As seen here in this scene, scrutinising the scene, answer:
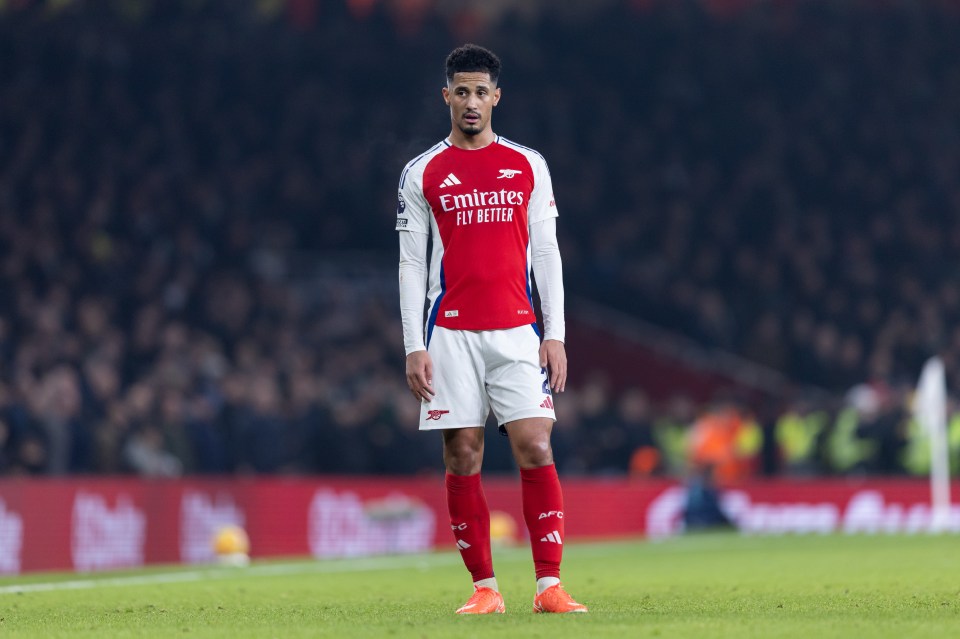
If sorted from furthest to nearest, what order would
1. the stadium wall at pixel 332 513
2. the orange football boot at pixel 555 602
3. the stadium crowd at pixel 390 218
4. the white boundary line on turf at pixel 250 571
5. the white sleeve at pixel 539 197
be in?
the stadium crowd at pixel 390 218 → the stadium wall at pixel 332 513 → the white boundary line on turf at pixel 250 571 → the white sleeve at pixel 539 197 → the orange football boot at pixel 555 602

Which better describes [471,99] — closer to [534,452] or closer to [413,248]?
[413,248]

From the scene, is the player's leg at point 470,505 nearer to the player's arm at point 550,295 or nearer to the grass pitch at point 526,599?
the grass pitch at point 526,599

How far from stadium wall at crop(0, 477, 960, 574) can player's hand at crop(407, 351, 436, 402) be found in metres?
8.00

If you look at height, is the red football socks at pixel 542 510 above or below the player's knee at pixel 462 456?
below

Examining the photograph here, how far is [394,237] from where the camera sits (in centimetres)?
2464

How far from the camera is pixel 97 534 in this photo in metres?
14.3

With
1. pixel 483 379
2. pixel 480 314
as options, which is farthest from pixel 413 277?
pixel 483 379

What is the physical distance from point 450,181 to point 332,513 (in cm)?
1021

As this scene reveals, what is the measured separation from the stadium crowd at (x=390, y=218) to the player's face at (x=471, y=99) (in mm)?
8834

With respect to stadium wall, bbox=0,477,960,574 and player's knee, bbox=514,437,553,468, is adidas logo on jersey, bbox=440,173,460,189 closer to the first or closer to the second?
Answer: player's knee, bbox=514,437,553,468

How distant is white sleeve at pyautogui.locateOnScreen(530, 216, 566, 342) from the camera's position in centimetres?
650

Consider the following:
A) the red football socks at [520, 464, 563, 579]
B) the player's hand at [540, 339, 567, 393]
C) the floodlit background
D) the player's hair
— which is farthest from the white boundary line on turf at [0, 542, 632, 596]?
the player's hair

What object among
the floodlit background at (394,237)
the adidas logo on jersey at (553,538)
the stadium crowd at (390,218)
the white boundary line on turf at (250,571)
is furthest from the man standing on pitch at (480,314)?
the stadium crowd at (390,218)

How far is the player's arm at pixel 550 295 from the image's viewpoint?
6480mm
